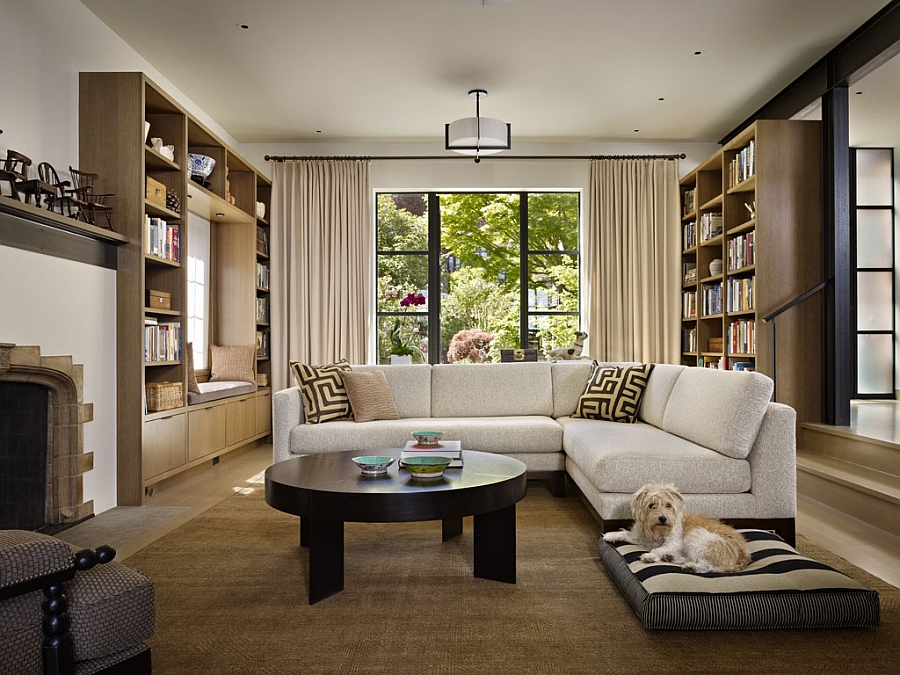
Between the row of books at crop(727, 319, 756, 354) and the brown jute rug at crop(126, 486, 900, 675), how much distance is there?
246cm

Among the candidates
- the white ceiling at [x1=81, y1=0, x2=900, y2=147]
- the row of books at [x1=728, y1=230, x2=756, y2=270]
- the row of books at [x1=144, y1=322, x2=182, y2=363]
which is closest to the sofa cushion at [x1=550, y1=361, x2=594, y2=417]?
the row of books at [x1=728, y1=230, x2=756, y2=270]

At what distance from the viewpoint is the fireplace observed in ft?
10.6

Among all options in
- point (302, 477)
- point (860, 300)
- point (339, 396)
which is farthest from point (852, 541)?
point (860, 300)

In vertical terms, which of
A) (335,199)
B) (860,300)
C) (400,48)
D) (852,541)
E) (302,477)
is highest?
(400,48)

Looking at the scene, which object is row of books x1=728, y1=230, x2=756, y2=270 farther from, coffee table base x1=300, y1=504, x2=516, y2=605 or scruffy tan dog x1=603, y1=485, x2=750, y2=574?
coffee table base x1=300, y1=504, x2=516, y2=605

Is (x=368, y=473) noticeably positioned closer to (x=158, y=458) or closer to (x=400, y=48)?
(x=158, y=458)

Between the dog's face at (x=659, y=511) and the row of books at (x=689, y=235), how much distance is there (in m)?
4.41

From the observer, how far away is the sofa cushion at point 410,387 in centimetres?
458

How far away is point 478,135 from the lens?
507cm

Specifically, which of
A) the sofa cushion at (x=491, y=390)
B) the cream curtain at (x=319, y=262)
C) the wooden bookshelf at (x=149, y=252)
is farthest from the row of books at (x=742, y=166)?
the wooden bookshelf at (x=149, y=252)

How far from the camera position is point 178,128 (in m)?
4.52

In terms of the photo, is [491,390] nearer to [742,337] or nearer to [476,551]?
[476,551]

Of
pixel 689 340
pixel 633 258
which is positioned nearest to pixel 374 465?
pixel 633 258

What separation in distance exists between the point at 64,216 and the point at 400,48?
2452 mm
